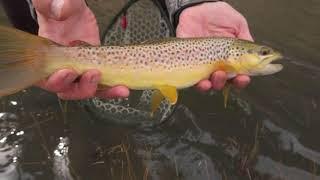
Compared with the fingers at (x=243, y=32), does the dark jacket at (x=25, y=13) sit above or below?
below

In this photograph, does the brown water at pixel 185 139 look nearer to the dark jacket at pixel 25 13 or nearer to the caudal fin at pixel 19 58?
the dark jacket at pixel 25 13

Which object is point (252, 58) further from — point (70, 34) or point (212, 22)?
point (70, 34)

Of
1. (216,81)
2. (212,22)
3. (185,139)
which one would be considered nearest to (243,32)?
(212,22)

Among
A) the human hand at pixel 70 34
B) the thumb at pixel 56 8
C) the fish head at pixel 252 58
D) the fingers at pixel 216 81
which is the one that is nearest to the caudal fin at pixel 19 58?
the human hand at pixel 70 34

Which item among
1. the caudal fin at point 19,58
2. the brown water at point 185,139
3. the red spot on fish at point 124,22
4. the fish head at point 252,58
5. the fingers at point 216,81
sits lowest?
the brown water at point 185,139

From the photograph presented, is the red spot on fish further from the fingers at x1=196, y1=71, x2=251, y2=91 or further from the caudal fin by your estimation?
the caudal fin

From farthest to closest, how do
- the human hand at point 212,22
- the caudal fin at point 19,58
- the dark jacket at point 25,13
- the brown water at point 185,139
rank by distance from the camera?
1. the brown water at point 185,139
2. the dark jacket at point 25,13
3. the human hand at point 212,22
4. the caudal fin at point 19,58
